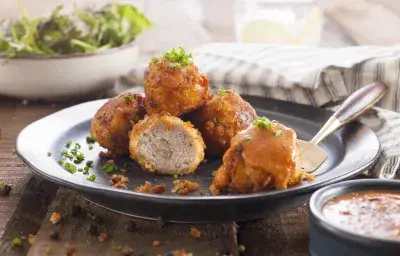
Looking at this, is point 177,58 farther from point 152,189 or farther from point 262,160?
point 262,160

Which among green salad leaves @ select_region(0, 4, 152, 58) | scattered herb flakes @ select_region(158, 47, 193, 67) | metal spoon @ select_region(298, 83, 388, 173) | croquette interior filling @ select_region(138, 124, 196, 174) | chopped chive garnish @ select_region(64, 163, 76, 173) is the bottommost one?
green salad leaves @ select_region(0, 4, 152, 58)

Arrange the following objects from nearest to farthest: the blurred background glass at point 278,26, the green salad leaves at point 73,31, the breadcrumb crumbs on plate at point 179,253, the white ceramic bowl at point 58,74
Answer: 1. the breadcrumb crumbs on plate at point 179,253
2. the white ceramic bowl at point 58,74
3. the green salad leaves at point 73,31
4. the blurred background glass at point 278,26

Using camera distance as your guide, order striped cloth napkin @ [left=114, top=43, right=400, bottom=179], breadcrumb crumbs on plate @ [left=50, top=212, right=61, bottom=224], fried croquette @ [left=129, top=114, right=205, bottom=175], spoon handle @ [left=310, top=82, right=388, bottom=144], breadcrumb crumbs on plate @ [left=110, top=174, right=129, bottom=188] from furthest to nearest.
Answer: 1. striped cloth napkin @ [left=114, top=43, right=400, bottom=179]
2. spoon handle @ [left=310, top=82, right=388, bottom=144]
3. fried croquette @ [left=129, top=114, right=205, bottom=175]
4. breadcrumb crumbs on plate @ [left=110, top=174, right=129, bottom=188]
5. breadcrumb crumbs on plate @ [left=50, top=212, right=61, bottom=224]

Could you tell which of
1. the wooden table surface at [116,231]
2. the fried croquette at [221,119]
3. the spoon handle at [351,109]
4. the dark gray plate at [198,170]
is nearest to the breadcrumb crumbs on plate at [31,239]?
the wooden table surface at [116,231]

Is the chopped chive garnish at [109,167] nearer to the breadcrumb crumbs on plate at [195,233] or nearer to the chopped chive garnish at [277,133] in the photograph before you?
the breadcrumb crumbs on plate at [195,233]

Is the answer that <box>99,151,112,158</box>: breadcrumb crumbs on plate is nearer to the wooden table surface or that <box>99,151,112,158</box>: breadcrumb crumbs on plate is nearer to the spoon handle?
the wooden table surface

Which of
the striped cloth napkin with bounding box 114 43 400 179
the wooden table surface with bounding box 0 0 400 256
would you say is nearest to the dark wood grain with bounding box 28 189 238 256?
the wooden table surface with bounding box 0 0 400 256

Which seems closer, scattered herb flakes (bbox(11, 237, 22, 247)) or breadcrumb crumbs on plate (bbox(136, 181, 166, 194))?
scattered herb flakes (bbox(11, 237, 22, 247))
